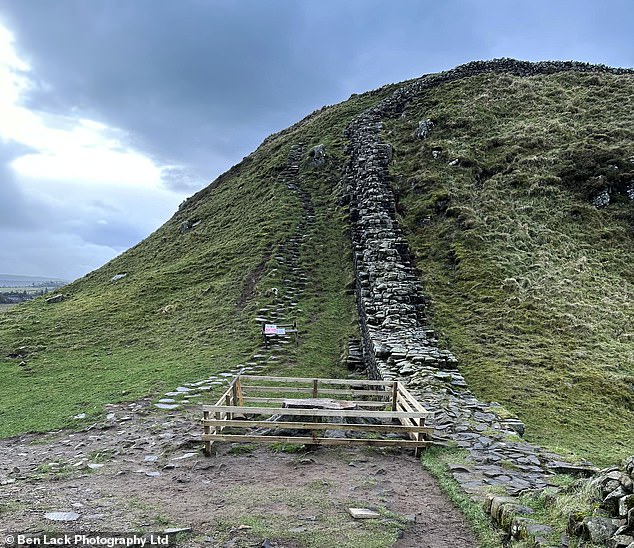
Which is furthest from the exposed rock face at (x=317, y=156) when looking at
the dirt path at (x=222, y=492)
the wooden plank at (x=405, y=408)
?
the dirt path at (x=222, y=492)

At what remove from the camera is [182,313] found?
26.0 m

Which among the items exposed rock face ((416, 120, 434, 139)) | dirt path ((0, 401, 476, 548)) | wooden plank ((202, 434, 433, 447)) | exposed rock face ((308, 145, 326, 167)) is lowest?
dirt path ((0, 401, 476, 548))

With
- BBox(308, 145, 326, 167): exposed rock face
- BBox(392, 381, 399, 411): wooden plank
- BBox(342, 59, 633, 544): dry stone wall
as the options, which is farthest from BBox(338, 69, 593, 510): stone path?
BBox(308, 145, 326, 167): exposed rock face

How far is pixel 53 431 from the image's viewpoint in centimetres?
1323

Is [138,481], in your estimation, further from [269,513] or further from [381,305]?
[381,305]

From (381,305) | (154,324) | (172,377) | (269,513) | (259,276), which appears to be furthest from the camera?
(259,276)

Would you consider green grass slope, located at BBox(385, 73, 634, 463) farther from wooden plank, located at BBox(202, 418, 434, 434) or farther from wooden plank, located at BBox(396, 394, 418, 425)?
wooden plank, located at BBox(202, 418, 434, 434)

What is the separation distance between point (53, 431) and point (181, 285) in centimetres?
1685

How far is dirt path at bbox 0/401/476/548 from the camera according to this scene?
6969 mm

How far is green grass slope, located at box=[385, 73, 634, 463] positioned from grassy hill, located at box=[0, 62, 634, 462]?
3.9 inches

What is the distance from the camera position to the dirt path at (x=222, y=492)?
6969 millimetres

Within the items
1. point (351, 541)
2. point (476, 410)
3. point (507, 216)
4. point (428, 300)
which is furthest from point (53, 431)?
point (507, 216)

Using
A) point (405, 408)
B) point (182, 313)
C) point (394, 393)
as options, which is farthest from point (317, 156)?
point (405, 408)

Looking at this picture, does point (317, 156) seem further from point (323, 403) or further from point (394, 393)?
point (323, 403)
